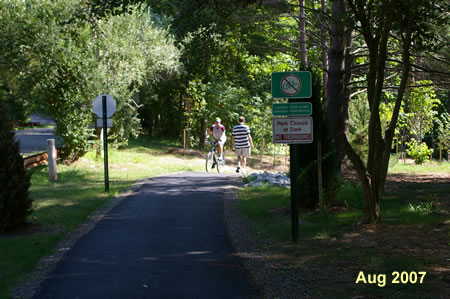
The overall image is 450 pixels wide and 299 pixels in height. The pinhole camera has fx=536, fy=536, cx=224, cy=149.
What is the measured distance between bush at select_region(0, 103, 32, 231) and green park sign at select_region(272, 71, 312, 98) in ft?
15.7

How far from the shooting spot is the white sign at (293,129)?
8.17 metres

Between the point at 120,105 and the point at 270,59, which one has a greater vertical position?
the point at 270,59

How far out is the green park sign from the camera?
26.8 feet

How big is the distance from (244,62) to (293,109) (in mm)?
22866

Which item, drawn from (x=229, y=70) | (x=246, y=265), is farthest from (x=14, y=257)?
(x=229, y=70)

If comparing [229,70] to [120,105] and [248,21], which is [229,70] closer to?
[120,105]

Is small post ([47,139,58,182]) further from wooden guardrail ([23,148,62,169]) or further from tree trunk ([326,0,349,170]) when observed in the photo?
tree trunk ([326,0,349,170])

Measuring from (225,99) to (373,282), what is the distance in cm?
2518

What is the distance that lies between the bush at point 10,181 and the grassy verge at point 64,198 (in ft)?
1.00

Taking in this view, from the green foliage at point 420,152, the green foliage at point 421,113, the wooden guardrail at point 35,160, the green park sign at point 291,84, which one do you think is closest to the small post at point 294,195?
the green park sign at point 291,84

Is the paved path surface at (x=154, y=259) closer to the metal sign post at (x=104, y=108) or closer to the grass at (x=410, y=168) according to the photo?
the metal sign post at (x=104, y=108)

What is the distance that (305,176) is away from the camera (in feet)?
34.1

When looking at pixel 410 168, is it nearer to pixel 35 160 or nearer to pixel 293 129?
pixel 35 160

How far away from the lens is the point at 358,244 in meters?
7.70
